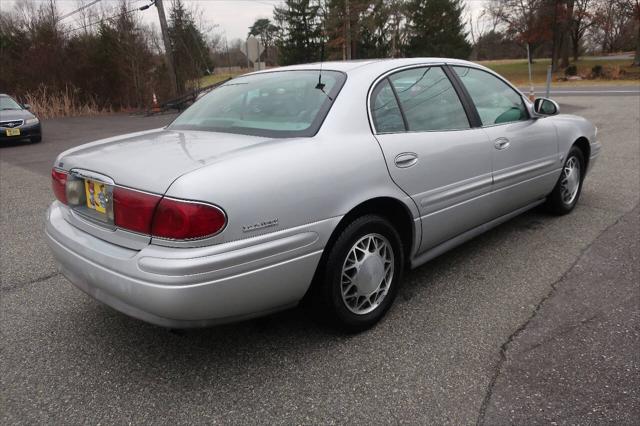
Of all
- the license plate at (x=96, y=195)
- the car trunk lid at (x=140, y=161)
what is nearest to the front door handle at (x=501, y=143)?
the car trunk lid at (x=140, y=161)

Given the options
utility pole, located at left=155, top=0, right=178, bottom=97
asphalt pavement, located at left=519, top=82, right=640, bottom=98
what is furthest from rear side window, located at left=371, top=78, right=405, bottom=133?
utility pole, located at left=155, top=0, right=178, bottom=97

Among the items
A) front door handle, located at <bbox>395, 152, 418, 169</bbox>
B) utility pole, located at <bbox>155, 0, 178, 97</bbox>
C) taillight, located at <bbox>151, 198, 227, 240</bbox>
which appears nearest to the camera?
taillight, located at <bbox>151, 198, 227, 240</bbox>

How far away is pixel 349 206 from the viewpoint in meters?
2.41

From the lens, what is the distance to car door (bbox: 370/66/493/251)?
2.74 m

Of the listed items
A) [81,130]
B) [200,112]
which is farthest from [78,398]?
[81,130]

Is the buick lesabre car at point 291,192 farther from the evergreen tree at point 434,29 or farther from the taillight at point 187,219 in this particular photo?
the evergreen tree at point 434,29

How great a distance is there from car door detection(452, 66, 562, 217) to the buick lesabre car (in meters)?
0.02

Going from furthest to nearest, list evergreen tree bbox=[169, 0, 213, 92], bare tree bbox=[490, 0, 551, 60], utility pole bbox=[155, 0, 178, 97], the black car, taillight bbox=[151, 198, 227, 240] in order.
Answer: bare tree bbox=[490, 0, 551, 60] → evergreen tree bbox=[169, 0, 213, 92] → utility pole bbox=[155, 0, 178, 97] → the black car → taillight bbox=[151, 198, 227, 240]

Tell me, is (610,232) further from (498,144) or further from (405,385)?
(405,385)

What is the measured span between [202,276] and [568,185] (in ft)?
12.5

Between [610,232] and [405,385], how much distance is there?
2875 millimetres

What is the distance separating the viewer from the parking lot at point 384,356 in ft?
6.86

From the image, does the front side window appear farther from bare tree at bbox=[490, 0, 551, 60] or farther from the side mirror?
bare tree at bbox=[490, 0, 551, 60]

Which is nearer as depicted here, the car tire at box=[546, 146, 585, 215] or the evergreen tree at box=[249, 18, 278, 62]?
the car tire at box=[546, 146, 585, 215]
